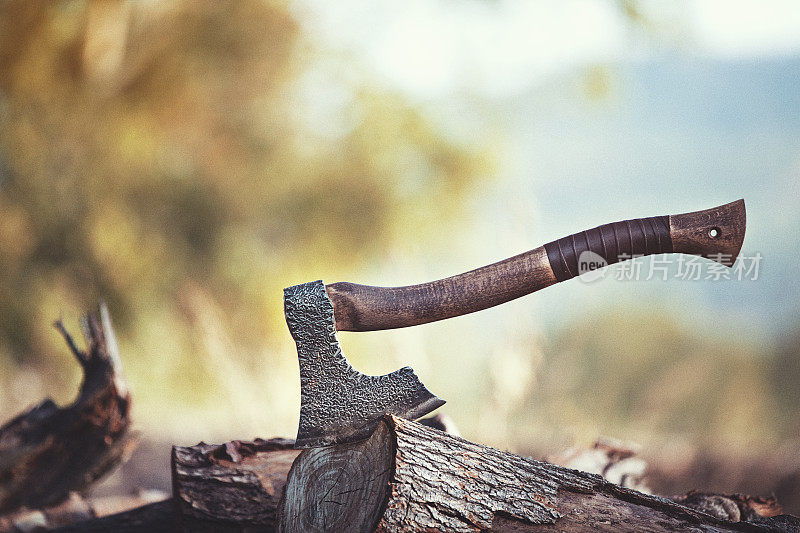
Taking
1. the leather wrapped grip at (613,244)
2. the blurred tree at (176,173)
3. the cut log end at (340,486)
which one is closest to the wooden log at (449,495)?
the cut log end at (340,486)

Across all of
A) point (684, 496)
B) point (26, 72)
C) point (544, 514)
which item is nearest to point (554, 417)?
point (684, 496)

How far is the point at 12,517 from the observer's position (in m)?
2.63

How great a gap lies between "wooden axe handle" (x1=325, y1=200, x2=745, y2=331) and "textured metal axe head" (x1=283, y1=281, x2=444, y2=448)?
0.26 ft

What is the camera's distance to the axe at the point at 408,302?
1.71 m

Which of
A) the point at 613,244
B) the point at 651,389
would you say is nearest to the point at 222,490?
the point at 613,244

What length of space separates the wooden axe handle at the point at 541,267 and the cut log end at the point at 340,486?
0.33 metres

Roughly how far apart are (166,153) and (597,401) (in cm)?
392

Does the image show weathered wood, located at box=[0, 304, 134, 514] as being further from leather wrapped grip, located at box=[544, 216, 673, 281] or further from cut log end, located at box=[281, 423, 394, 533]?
leather wrapped grip, located at box=[544, 216, 673, 281]

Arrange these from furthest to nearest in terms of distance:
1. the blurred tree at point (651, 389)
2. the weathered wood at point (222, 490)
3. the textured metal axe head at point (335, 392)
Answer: the blurred tree at point (651, 389) → the weathered wood at point (222, 490) → the textured metal axe head at point (335, 392)

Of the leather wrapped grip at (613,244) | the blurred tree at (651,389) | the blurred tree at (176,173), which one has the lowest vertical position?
the blurred tree at (651,389)

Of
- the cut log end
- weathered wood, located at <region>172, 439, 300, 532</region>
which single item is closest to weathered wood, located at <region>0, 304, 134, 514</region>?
weathered wood, located at <region>172, 439, 300, 532</region>

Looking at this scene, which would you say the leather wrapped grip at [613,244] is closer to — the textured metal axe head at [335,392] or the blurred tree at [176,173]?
the textured metal axe head at [335,392]

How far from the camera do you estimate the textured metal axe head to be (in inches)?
67.2

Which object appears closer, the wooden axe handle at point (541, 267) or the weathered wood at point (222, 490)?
the wooden axe handle at point (541, 267)
